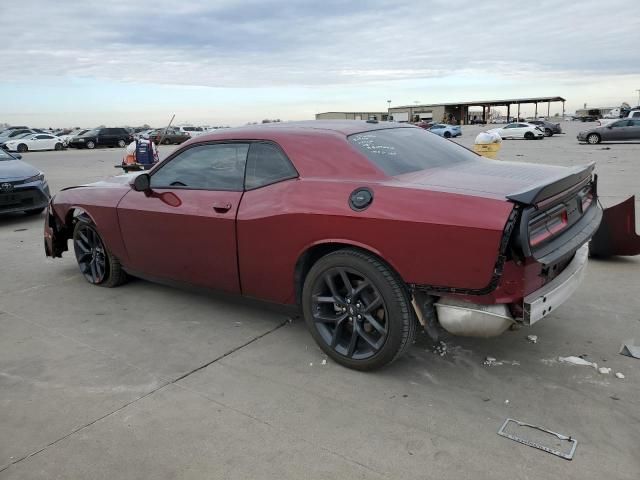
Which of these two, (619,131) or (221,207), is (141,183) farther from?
(619,131)

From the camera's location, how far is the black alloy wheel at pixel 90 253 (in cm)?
509

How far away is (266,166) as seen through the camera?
145 inches

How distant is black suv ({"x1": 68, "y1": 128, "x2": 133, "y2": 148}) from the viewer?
122 feet

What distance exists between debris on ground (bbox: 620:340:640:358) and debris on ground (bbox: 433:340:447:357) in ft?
3.76

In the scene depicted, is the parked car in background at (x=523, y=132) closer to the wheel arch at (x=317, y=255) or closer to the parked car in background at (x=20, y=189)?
the parked car in background at (x=20, y=189)

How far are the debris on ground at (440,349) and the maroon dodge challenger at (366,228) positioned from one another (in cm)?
41

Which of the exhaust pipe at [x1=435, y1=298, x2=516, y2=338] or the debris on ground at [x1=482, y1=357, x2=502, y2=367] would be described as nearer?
the exhaust pipe at [x1=435, y1=298, x2=516, y2=338]

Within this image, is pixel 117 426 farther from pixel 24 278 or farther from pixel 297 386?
pixel 24 278

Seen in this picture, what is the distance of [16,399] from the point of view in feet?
10.4

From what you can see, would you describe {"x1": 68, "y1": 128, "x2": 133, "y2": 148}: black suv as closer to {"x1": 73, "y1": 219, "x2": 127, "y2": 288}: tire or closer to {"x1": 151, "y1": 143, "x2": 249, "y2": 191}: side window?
{"x1": 73, "y1": 219, "x2": 127, "y2": 288}: tire

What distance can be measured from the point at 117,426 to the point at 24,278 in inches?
139

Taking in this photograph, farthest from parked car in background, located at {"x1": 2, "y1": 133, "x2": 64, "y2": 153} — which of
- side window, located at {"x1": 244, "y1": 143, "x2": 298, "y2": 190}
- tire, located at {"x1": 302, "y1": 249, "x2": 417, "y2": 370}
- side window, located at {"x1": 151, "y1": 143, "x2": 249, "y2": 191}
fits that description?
tire, located at {"x1": 302, "y1": 249, "x2": 417, "y2": 370}

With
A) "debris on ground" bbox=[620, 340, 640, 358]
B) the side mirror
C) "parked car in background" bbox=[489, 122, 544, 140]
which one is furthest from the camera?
"parked car in background" bbox=[489, 122, 544, 140]

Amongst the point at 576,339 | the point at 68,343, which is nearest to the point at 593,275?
the point at 576,339
